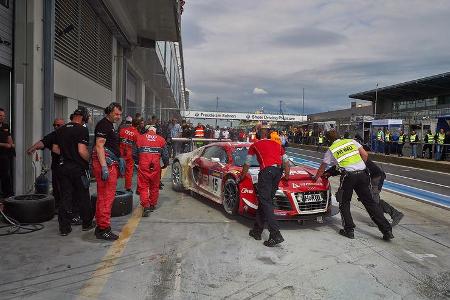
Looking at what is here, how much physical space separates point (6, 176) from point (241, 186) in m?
3.95

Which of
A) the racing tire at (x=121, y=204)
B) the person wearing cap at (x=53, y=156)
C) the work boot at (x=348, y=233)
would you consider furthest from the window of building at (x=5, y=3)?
the work boot at (x=348, y=233)

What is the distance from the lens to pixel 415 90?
42.4 metres

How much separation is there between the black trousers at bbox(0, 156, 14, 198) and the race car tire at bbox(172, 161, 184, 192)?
11.3 ft

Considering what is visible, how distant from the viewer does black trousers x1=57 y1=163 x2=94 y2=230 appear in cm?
582

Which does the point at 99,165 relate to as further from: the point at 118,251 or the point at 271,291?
the point at 271,291

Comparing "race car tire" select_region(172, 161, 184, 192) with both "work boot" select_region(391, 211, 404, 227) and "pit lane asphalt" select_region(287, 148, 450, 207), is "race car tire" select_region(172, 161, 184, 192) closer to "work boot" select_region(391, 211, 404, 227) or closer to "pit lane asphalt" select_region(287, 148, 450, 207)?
"work boot" select_region(391, 211, 404, 227)

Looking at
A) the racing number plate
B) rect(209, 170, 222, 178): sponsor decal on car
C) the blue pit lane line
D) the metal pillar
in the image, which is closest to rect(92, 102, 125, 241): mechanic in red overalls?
rect(209, 170, 222, 178): sponsor decal on car

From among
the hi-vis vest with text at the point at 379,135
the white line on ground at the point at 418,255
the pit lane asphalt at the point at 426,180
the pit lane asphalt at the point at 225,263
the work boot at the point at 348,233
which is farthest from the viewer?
the hi-vis vest with text at the point at 379,135

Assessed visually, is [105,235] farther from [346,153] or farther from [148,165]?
[346,153]

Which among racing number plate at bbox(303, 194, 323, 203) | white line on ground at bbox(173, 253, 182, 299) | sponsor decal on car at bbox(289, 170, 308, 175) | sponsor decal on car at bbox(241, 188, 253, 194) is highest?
sponsor decal on car at bbox(289, 170, 308, 175)

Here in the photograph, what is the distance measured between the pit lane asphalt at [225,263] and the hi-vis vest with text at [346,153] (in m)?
1.09

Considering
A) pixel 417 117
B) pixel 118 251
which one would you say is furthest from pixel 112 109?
pixel 417 117

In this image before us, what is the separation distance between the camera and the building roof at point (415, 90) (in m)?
36.5

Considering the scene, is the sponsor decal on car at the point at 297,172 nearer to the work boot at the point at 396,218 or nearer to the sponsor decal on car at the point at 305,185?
the sponsor decal on car at the point at 305,185
